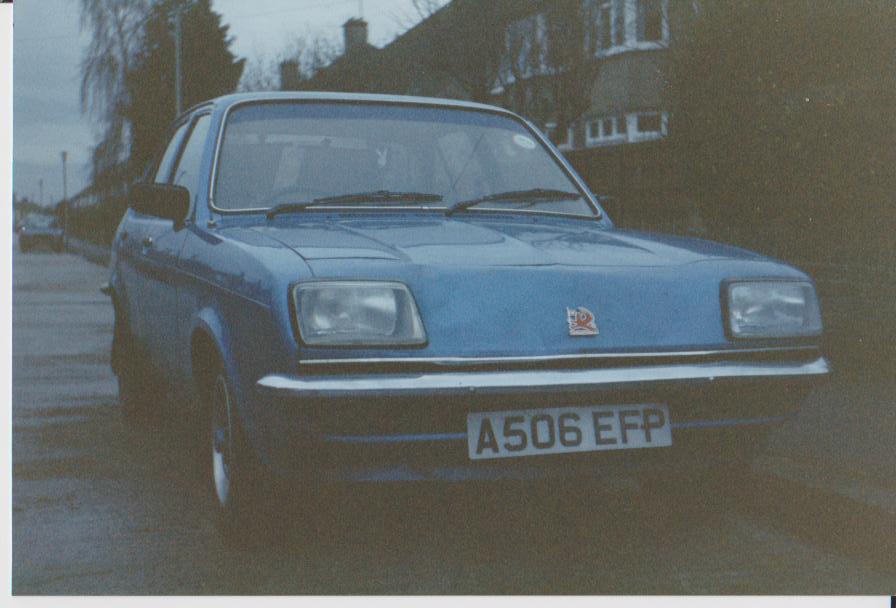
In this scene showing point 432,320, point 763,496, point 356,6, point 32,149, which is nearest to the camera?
point 432,320

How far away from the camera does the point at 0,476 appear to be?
4637 millimetres

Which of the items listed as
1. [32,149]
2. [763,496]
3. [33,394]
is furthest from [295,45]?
[763,496]

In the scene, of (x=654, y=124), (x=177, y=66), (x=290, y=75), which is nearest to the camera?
(x=654, y=124)

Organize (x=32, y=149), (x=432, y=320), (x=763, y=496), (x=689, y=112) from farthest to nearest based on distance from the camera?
(x=689, y=112), (x=32, y=149), (x=763, y=496), (x=432, y=320)

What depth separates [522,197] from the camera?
14.9ft

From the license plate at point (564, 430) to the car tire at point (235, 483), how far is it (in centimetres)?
73

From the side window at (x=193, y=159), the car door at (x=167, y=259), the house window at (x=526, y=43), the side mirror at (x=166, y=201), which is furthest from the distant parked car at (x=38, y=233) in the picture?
the house window at (x=526, y=43)

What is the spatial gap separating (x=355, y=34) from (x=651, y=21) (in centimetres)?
335

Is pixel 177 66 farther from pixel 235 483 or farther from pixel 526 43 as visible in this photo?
pixel 235 483

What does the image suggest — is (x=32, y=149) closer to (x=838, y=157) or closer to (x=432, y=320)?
(x=432, y=320)

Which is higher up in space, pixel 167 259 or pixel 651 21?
pixel 651 21

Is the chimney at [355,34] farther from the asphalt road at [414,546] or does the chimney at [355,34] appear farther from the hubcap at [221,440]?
the hubcap at [221,440]

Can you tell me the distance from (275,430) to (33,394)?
433 cm

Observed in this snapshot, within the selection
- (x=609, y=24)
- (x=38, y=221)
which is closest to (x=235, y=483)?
(x=38, y=221)
